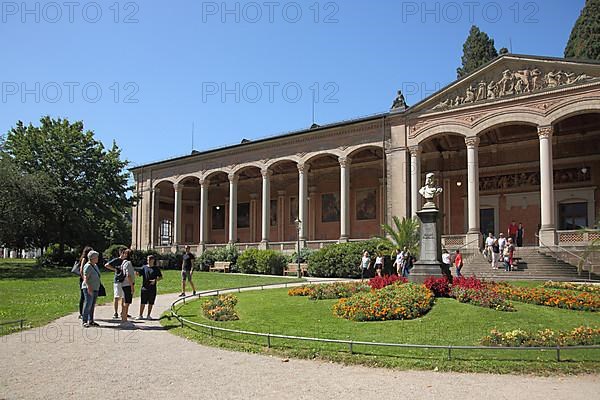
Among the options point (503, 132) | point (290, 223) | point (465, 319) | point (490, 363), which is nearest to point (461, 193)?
point (503, 132)

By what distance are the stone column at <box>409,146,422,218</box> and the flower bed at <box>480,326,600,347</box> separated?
23.6 meters

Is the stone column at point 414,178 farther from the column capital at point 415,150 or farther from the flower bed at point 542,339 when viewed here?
the flower bed at point 542,339

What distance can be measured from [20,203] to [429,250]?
89.7 ft

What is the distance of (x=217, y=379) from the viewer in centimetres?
731

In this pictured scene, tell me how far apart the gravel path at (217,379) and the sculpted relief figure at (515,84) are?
82.3 ft

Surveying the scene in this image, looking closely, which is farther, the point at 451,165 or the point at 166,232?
the point at 166,232

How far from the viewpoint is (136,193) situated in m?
51.0

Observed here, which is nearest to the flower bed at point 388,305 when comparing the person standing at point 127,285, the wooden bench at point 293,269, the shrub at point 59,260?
the person standing at point 127,285

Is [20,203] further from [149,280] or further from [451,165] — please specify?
[451,165]

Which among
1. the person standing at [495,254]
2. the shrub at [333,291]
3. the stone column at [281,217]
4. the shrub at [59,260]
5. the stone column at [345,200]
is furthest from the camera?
the stone column at [281,217]

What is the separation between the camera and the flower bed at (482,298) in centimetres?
1273

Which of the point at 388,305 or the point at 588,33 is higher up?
the point at 588,33

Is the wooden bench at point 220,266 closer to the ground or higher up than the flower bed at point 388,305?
closer to the ground

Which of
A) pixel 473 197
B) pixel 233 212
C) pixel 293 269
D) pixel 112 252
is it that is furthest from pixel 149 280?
pixel 233 212
